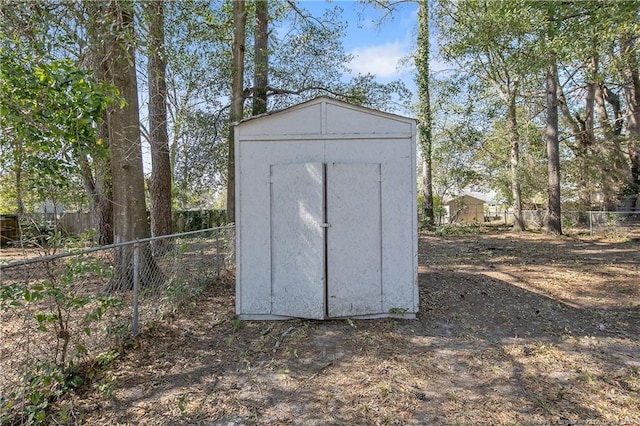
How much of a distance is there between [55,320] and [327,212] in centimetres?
262

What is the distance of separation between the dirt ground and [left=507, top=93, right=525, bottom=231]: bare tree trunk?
509 inches

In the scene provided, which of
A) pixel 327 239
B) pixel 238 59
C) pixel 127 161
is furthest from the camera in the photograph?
pixel 238 59

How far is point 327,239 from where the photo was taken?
4.14 m

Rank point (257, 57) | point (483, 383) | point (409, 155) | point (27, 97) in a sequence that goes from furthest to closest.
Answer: point (257, 57)
point (409, 155)
point (483, 383)
point (27, 97)

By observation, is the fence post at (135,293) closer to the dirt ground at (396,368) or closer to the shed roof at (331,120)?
the dirt ground at (396,368)

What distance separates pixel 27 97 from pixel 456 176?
21.5m

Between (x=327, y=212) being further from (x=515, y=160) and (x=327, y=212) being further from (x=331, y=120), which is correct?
(x=515, y=160)

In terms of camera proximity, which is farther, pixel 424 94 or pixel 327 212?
pixel 424 94

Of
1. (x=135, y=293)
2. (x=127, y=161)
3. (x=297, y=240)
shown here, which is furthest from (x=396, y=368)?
(x=127, y=161)

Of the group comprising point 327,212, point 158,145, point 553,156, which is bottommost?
point 327,212

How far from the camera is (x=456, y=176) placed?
70.8 feet

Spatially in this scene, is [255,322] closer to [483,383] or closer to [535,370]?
[483,383]

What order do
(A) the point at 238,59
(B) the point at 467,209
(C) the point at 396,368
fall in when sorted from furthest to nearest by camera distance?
(B) the point at 467,209 < (A) the point at 238,59 < (C) the point at 396,368

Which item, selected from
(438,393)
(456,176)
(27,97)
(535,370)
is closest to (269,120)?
(27,97)
